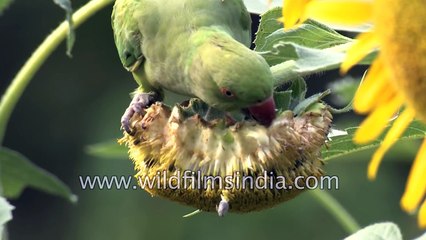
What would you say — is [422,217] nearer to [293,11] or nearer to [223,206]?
[293,11]

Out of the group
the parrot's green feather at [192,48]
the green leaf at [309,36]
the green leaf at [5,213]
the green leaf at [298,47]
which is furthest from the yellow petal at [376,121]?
the green leaf at [5,213]

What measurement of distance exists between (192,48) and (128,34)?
0.57 feet

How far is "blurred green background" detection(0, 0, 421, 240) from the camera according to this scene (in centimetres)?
580

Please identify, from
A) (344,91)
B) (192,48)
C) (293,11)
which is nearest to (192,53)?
(192,48)

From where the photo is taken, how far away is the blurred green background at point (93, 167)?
5797 millimetres

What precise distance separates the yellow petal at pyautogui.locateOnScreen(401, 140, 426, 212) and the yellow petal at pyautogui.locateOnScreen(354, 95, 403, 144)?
32 millimetres

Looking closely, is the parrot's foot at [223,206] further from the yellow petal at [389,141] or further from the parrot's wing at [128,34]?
the parrot's wing at [128,34]

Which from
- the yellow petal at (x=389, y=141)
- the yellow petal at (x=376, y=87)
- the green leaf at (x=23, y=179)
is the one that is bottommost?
the green leaf at (x=23, y=179)

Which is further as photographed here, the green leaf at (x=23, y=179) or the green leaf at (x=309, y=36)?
the green leaf at (x=23, y=179)

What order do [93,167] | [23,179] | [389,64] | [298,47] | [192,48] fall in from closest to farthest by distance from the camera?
[389,64] → [298,47] → [192,48] → [23,179] → [93,167]

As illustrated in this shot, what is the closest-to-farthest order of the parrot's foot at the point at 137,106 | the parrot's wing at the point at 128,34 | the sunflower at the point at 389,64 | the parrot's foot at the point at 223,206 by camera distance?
1. the sunflower at the point at 389,64
2. the parrot's foot at the point at 223,206
3. the parrot's foot at the point at 137,106
4. the parrot's wing at the point at 128,34

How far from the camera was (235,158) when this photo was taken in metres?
1.05

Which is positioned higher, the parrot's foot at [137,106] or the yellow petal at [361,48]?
the yellow petal at [361,48]

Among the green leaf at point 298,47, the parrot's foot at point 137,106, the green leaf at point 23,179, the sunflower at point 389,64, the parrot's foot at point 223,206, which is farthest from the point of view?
the green leaf at point 23,179
